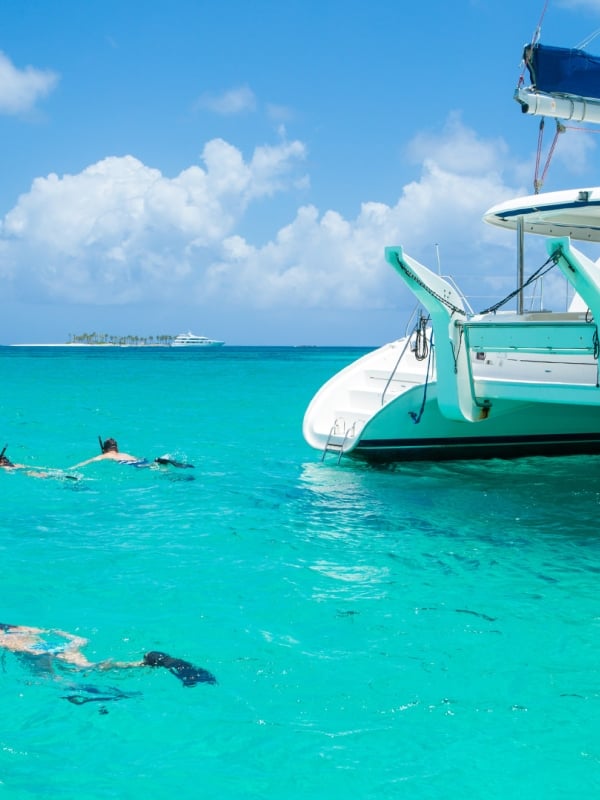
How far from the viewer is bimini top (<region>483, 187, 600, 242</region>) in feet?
28.2

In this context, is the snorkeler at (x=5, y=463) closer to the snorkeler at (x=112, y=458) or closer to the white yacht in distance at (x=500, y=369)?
the snorkeler at (x=112, y=458)

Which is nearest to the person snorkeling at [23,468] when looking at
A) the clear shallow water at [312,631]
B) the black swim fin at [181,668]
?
the clear shallow water at [312,631]

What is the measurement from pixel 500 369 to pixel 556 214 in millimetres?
1955

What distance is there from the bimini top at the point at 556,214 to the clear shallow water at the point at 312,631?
340 centimetres

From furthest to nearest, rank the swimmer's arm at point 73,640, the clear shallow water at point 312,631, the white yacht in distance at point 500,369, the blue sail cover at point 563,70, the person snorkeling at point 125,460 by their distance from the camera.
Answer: the person snorkeling at point 125,460 → the blue sail cover at point 563,70 → the white yacht in distance at point 500,369 → the swimmer's arm at point 73,640 → the clear shallow water at point 312,631

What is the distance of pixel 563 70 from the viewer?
11586 millimetres

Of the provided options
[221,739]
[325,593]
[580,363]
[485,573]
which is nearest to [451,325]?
[580,363]

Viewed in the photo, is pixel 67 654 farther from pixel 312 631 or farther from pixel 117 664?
pixel 312 631

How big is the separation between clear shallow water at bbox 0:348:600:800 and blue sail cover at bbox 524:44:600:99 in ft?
18.6

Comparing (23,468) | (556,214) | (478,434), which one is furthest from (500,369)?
(23,468)

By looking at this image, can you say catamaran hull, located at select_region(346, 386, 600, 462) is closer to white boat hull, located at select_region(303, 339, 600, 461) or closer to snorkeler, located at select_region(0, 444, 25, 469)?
white boat hull, located at select_region(303, 339, 600, 461)

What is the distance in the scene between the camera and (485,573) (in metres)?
6.73

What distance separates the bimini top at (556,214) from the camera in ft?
28.2

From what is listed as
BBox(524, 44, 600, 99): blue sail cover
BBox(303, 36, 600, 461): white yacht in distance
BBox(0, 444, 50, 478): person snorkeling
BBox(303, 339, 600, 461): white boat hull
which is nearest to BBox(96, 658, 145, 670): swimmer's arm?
BBox(303, 36, 600, 461): white yacht in distance
